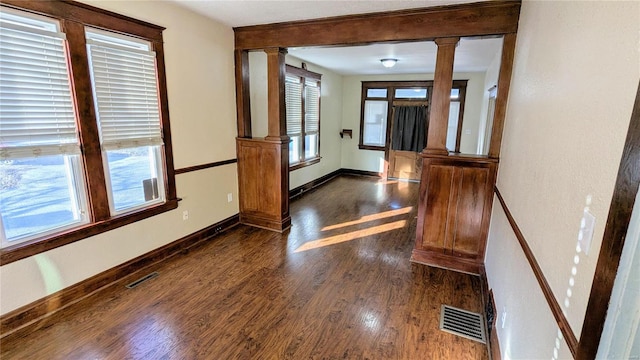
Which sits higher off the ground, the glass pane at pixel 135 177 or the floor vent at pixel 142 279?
the glass pane at pixel 135 177

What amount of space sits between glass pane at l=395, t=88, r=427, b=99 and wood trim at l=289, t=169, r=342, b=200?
7.65 ft

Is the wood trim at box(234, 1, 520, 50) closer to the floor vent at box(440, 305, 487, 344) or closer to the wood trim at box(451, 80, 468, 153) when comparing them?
the floor vent at box(440, 305, 487, 344)

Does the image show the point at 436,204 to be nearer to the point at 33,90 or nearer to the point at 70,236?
the point at 70,236

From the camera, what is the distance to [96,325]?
2.17 metres

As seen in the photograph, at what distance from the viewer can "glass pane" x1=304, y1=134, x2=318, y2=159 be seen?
6.09 meters

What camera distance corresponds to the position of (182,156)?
3.22 meters

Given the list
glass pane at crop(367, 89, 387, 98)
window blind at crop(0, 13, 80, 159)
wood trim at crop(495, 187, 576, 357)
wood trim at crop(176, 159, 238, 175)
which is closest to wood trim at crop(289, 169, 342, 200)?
wood trim at crop(176, 159, 238, 175)

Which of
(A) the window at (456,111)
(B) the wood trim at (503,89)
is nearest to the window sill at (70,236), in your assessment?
(B) the wood trim at (503,89)

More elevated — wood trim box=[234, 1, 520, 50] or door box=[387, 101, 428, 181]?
wood trim box=[234, 1, 520, 50]

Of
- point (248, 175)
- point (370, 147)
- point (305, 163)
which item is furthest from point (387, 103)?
point (248, 175)

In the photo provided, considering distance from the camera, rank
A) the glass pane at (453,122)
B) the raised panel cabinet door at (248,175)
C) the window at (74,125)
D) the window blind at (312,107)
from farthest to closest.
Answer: the glass pane at (453,122) → the window blind at (312,107) → the raised panel cabinet door at (248,175) → the window at (74,125)

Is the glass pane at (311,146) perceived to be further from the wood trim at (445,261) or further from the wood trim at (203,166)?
the wood trim at (445,261)

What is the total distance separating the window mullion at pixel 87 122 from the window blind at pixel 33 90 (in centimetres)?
5

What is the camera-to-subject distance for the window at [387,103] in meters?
6.56
